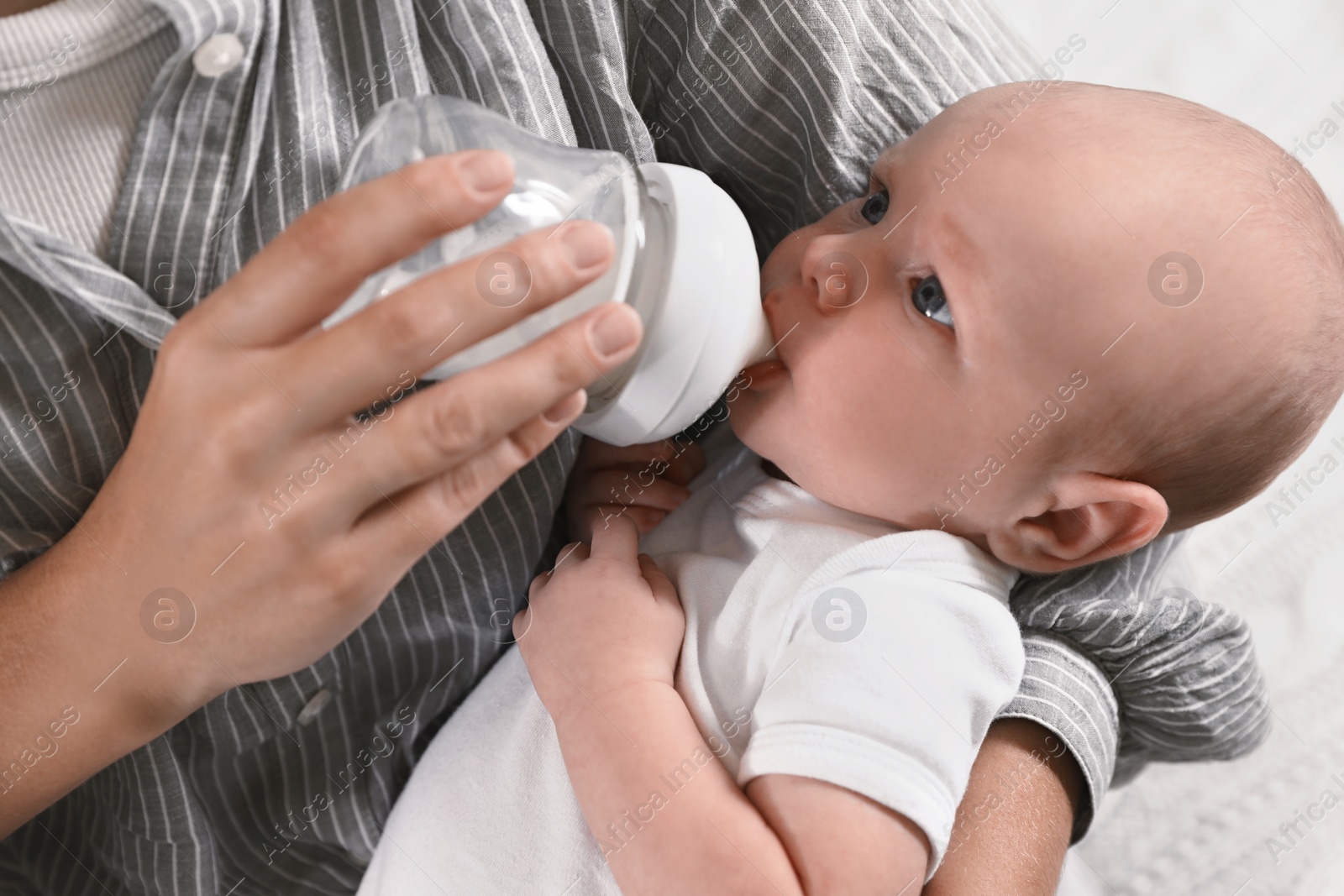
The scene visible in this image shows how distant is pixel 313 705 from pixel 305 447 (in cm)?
40

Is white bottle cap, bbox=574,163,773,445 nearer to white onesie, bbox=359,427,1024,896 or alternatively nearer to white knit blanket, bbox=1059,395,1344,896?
white onesie, bbox=359,427,1024,896

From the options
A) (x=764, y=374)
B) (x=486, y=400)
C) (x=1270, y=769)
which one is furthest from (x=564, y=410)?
(x=1270, y=769)

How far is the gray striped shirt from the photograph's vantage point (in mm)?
754

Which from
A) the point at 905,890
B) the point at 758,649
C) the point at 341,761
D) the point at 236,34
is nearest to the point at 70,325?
the point at 236,34

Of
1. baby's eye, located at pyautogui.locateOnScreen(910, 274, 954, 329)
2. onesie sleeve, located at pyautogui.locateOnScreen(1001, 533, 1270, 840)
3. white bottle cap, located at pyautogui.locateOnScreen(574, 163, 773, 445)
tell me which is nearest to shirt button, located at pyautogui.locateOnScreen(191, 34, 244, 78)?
white bottle cap, located at pyautogui.locateOnScreen(574, 163, 773, 445)

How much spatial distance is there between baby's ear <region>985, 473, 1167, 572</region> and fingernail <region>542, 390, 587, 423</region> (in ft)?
1.48

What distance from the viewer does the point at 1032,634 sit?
3.42ft

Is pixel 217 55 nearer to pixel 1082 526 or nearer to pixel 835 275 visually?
pixel 835 275

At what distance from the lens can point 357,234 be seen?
60cm

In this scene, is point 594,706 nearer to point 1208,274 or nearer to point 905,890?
point 905,890

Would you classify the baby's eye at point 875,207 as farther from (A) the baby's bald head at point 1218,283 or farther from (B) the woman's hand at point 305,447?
(B) the woman's hand at point 305,447

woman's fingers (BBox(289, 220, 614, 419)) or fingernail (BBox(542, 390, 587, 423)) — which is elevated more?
woman's fingers (BBox(289, 220, 614, 419))

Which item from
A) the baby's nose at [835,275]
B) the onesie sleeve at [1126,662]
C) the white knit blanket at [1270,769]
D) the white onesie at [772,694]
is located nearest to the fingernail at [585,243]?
the baby's nose at [835,275]

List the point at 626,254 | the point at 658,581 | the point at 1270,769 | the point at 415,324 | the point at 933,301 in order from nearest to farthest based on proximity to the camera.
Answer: the point at 415,324, the point at 626,254, the point at 933,301, the point at 658,581, the point at 1270,769
